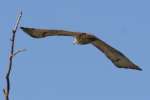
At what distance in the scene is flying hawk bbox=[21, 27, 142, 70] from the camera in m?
2.41

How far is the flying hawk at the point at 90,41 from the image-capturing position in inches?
94.9

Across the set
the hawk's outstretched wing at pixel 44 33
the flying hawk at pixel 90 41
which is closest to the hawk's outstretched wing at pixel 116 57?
the flying hawk at pixel 90 41

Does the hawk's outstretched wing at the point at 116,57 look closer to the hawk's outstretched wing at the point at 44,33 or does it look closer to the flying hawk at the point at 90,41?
the flying hawk at the point at 90,41

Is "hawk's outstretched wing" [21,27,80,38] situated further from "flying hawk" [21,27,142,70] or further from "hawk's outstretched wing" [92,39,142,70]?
"hawk's outstretched wing" [92,39,142,70]

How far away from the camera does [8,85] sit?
73.7 inches

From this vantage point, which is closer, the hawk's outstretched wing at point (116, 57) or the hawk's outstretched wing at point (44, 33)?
the hawk's outstretched wing at point (44, 33)

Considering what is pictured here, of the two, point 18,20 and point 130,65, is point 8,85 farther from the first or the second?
point 130,65

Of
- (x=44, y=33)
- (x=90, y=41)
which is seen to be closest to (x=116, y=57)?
(x=90, y=41)

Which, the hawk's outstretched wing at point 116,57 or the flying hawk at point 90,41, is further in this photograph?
the hawk's outstretched wing at point 116,57

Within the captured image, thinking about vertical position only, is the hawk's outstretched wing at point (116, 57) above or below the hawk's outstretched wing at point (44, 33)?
below

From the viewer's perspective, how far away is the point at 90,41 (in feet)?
8.40

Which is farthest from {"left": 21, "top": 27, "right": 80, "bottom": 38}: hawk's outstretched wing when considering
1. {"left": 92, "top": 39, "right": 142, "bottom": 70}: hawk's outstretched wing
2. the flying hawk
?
{"left": 92, "top": 39, "right": 142, "bottom": 70}: hawk's outstretched wing

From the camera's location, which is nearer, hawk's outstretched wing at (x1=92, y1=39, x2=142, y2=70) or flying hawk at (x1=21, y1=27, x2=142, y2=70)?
flying hawk at (x1=21, y1=27, x2=142, y2=70)

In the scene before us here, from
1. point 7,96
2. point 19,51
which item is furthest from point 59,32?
point 7,96
